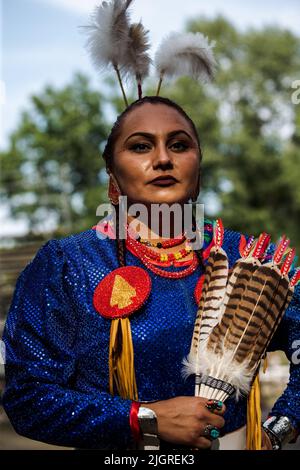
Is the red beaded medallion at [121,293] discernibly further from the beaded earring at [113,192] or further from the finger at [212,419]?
the finger at [212,419]

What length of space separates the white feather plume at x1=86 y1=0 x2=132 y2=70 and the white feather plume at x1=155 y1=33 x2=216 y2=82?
16 centimetres

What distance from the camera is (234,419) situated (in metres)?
2.06

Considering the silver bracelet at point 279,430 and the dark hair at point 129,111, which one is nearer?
the silver bracelet at point 279,430

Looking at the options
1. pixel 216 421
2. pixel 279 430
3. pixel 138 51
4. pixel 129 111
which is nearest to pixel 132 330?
pixel 216 421

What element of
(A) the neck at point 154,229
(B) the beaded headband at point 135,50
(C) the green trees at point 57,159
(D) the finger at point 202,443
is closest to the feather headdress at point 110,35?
(B) the beaded headband at point 135,50

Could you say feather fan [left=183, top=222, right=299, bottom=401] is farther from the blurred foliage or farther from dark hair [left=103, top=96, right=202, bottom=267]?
the blurred foliage

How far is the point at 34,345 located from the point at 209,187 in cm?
1921

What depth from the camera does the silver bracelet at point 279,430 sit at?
211 cm

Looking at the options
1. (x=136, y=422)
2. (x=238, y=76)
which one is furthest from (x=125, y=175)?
(x=238, y=76)

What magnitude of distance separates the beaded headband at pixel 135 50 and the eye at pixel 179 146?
255 mm

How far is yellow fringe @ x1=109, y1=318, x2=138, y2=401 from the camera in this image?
6.62 feet

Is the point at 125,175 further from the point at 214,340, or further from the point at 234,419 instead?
the point at 234,419

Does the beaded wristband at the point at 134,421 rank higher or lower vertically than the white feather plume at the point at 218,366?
lower

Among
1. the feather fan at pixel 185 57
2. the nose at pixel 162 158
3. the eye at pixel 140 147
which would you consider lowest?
the nose at pixel 162 158
